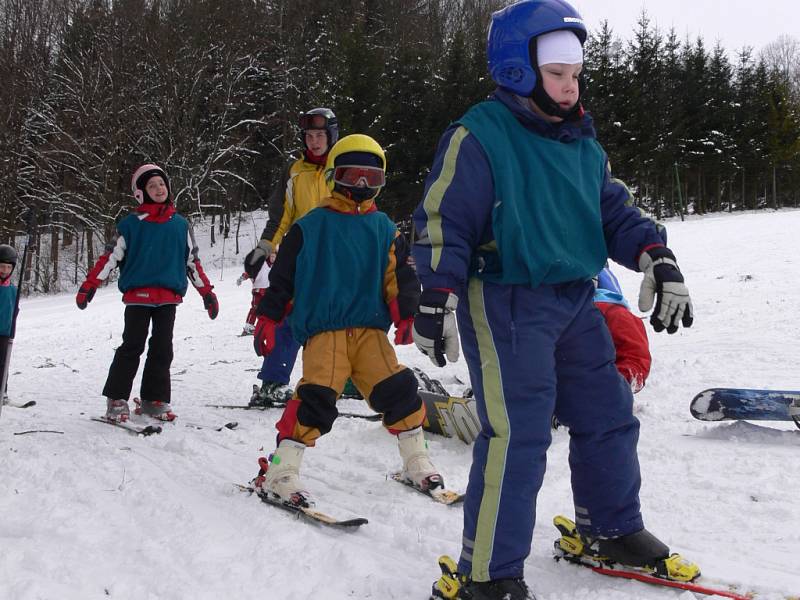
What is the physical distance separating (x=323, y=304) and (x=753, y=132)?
4315 centimetres

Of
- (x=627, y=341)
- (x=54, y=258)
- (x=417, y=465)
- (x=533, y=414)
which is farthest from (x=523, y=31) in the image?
(x=54, y=258)

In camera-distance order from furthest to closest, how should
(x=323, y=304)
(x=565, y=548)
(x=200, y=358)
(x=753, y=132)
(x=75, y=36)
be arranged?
(x=753, y=132) < (x=75, y=36) < (x=200, y=358) < (x=323, y=304) < (x=565, y=548)

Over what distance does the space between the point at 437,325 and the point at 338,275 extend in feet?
4.49

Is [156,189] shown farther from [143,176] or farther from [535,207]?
[535,207]

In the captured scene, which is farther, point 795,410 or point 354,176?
point 795,410

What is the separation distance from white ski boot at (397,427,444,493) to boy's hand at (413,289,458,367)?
4.48 ft

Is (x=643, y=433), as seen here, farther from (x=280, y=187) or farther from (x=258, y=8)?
(x=258, y=8)

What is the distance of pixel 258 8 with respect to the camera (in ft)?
99.8

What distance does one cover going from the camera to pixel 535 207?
7.51 ft

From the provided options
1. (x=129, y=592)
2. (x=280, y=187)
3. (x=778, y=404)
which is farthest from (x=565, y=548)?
(x=280, y=187)

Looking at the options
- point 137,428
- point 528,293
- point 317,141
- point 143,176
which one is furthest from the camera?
point 317,141

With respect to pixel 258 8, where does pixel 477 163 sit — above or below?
below

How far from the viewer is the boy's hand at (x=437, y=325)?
2.22 meters

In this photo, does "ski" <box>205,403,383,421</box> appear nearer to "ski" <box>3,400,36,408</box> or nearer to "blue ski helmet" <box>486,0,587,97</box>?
"ski" <box>3,400,36,408</box>
